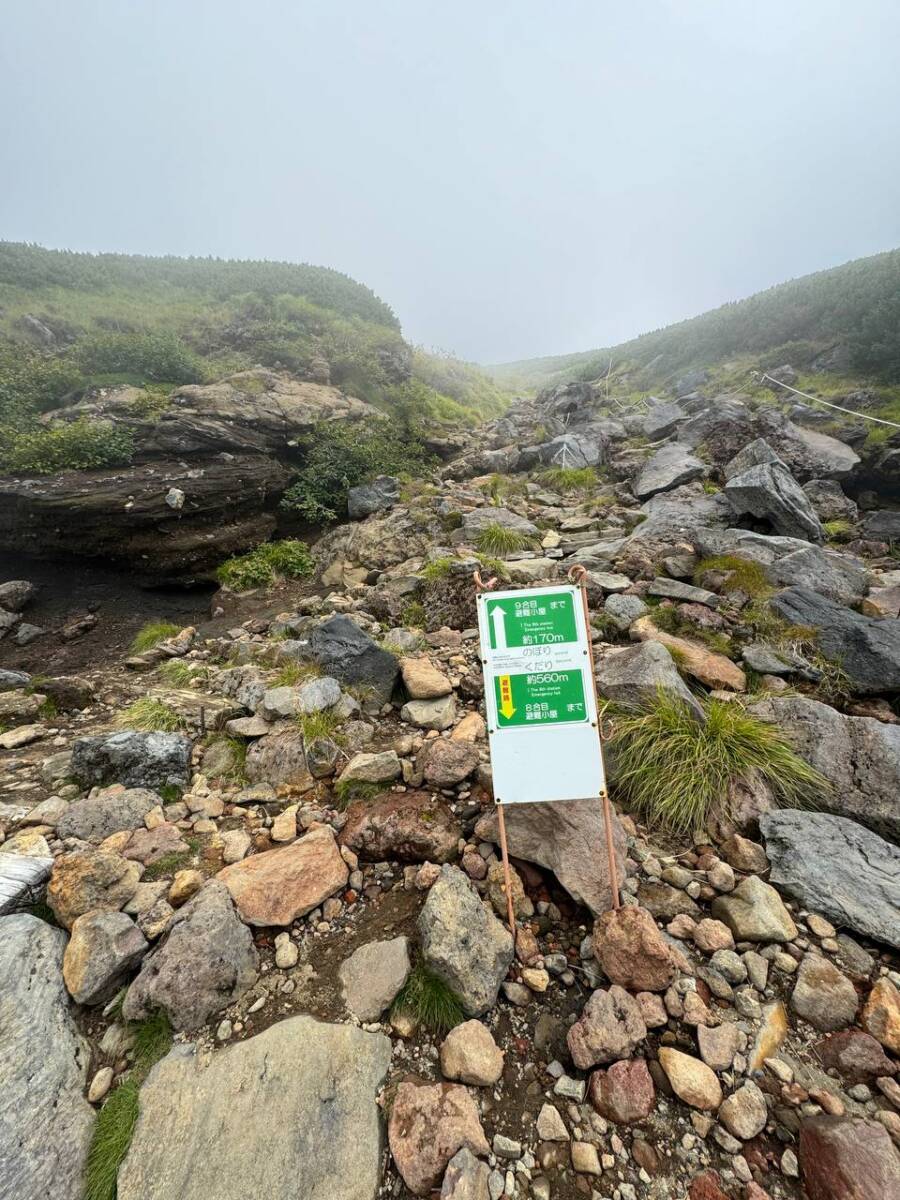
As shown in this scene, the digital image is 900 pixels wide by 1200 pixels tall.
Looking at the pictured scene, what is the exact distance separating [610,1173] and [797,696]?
3.42 metres

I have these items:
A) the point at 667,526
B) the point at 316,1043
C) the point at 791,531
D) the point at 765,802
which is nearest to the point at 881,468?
the point at 791,531

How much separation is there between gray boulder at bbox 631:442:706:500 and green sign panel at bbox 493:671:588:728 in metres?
8.08

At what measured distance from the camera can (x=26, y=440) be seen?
8234mm

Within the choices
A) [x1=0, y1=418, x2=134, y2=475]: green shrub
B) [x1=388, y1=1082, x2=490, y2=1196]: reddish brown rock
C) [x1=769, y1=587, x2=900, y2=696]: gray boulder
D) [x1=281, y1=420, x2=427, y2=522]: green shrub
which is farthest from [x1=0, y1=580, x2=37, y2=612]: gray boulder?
[x1=769, y1=587, x2=900, y2=696]: gray boulder

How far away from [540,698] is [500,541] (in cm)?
569

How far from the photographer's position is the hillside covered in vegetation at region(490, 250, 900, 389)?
521 inches

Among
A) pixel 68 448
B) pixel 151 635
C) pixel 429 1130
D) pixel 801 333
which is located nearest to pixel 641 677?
pixel 429 1130

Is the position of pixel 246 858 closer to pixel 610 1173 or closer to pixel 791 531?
pixel 610 1173

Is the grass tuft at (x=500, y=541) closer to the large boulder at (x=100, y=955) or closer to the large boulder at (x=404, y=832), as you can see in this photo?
the large boulder at (x=404, y=832)

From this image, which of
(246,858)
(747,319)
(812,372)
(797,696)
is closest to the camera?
(246,858)

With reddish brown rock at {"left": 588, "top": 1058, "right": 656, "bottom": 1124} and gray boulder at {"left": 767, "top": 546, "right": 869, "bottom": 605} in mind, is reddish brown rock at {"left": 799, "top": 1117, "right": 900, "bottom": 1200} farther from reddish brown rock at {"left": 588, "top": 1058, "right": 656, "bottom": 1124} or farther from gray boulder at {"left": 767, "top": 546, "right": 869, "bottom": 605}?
gray boulder at {"left": 767, "top": 546, "right": 869, "bottom": 605}

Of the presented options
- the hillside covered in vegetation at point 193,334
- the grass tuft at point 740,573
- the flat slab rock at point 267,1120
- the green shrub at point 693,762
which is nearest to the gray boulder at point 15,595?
the hillside covered in vegetation at point 193,334

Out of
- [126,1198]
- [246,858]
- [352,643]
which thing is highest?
[352,643]

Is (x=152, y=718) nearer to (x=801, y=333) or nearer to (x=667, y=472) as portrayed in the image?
(x=667, y=472)
